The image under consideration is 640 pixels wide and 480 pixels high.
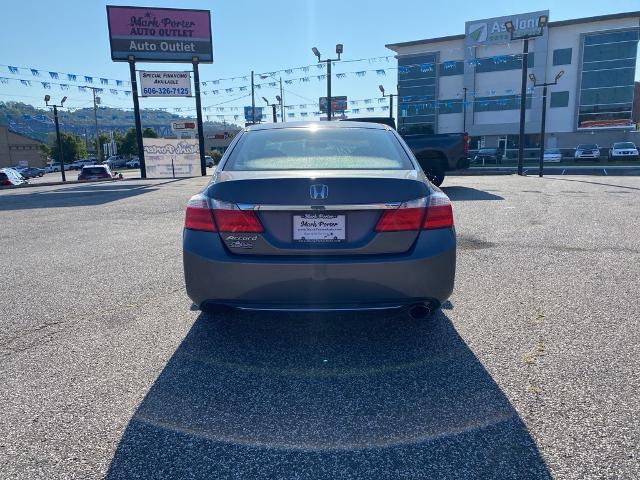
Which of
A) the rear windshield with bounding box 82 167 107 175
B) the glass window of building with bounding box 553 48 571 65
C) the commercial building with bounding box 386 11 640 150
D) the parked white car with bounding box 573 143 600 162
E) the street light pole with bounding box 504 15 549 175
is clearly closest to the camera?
the street light pole with bounding box 504 15 549 175

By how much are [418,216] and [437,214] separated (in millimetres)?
146

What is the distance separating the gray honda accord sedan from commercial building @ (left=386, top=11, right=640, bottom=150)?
4867 cm

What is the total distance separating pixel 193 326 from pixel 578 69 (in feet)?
178

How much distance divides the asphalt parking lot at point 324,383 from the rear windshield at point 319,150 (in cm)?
127

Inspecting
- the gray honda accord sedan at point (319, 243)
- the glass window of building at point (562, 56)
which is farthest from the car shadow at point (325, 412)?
the glass window of building at point (562, 56)

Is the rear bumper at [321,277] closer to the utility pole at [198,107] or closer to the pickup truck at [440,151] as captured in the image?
the pickup truck at [440,151]

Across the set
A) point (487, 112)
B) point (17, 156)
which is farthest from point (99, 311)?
point (17, 156)

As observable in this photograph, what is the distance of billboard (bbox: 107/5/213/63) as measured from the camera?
26312 millimetres

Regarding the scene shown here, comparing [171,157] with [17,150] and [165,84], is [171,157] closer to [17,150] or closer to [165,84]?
[165,84]

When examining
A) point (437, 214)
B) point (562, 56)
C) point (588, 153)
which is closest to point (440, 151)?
point (437, 214)

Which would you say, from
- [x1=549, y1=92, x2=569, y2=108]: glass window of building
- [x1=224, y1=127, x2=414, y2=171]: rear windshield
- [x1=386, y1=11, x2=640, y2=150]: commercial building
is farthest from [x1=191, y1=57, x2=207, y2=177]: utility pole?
[x1=549, y1=92, x2=569, y2=108]: glass window of building

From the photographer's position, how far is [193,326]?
3.67m

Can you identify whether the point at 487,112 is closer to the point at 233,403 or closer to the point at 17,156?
the point at 233,403

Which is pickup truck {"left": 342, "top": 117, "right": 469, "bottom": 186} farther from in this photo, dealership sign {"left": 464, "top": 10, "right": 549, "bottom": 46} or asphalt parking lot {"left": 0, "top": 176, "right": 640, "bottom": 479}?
dealership sign {"left": 464, "top": 10, "right": 549, "bottom": 46}
